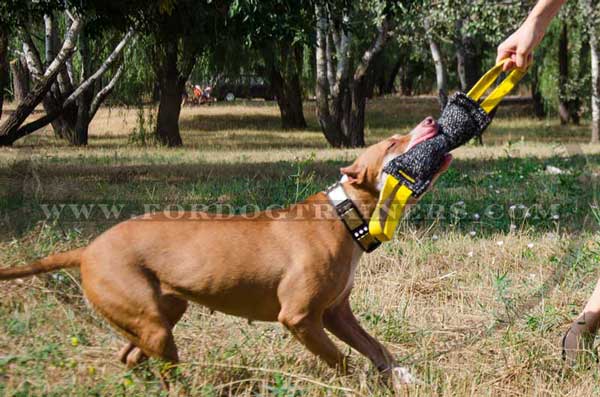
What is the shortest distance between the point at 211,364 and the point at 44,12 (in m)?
9.16

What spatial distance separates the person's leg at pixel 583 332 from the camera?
182 inches

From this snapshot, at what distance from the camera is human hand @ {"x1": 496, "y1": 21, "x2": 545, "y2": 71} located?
4367mm

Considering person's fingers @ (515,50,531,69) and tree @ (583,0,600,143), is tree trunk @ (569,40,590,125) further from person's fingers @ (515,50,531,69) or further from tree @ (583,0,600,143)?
person's fingers @ (515,50,531,69)

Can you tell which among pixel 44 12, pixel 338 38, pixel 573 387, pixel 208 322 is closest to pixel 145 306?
pixel 208 322

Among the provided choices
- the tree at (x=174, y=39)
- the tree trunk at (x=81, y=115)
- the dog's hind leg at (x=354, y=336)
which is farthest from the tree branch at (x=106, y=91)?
the dog's hind leg at (x=354, y=336)

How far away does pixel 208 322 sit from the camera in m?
5.32

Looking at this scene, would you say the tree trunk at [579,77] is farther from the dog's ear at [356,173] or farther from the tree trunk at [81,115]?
the dog's ear at [356,173]

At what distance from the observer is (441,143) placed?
14.4ft

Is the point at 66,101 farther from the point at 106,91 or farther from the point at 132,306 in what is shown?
the point at 132,306

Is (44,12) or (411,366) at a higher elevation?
(44,12)

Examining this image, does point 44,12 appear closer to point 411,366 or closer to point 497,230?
point 497,230

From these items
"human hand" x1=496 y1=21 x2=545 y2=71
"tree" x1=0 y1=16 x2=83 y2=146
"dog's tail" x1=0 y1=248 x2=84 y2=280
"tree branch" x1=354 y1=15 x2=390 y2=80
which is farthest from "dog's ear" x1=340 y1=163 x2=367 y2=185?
"tree branch" x1=354 y1=15 x2=390 y2=80

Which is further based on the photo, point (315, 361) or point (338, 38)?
point (338, 38)

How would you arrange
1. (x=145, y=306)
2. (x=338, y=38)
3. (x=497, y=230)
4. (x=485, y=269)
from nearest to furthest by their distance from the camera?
(x=145, y=306) < (x=485, y=269) < (x=497, y=230) < (x=338, y=38)
